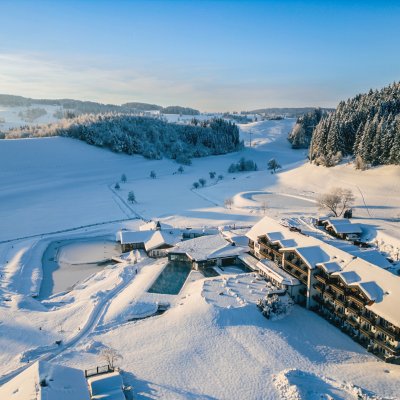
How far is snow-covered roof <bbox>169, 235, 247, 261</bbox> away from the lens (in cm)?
3741

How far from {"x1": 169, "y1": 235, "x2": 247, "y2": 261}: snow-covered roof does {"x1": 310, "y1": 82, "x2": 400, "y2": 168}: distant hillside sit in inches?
1526

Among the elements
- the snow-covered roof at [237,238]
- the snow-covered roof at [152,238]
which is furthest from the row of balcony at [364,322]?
the snow-covered roof at [152,238]

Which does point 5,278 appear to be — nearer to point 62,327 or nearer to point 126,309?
point 62,327

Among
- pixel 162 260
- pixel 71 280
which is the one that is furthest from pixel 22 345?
pixel 162 260

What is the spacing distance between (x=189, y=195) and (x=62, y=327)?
150ft

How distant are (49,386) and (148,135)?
4437 inches

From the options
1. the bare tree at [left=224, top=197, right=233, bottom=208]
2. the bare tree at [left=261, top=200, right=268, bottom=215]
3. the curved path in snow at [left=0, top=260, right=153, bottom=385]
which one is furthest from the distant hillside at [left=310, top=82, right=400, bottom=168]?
the curved path in snow at [left=0, top=260, right=153, bottom=385]

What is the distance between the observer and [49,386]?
1675 centimetres

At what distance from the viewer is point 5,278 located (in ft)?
121

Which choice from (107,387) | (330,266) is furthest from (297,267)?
(107,387)

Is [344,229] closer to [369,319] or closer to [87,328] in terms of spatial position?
[369,319]

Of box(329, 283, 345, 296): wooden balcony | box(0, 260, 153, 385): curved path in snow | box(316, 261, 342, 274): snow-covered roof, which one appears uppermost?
box(316, 261, 342, 274): snow-covered roof

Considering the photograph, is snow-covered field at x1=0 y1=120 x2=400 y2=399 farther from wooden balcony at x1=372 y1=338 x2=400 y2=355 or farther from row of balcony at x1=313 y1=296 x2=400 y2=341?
row of balcony at x1=313 y1=296 x2=400 y2=341

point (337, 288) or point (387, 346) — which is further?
point (337, 288)
